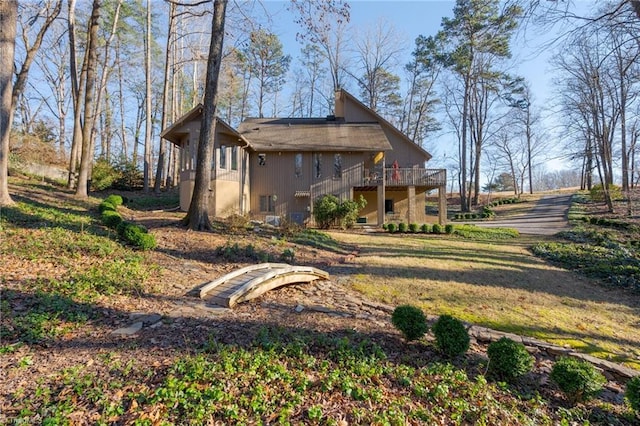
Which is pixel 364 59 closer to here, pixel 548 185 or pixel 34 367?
pixel 34 367

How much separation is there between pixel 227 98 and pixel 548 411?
32691mm

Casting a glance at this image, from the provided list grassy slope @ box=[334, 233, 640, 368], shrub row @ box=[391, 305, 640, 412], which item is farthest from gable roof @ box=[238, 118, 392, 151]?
shrub row @ box=[391, 305, 640, 412]

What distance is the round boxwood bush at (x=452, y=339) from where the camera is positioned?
3.97m

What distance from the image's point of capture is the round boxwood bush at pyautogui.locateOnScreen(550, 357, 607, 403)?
348 centimetres

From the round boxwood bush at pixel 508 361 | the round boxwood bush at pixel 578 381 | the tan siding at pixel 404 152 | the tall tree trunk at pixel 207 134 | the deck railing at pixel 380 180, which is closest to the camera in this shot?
the round boxwood bush at pixel 578 381

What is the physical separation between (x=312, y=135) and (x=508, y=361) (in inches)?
678

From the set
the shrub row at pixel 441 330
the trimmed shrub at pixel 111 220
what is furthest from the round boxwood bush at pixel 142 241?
the shrub row at pixel 441 330

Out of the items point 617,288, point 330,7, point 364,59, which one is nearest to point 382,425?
point 617,288

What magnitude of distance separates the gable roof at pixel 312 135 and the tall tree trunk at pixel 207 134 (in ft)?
25.0

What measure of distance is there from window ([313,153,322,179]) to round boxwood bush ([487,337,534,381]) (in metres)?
15.3

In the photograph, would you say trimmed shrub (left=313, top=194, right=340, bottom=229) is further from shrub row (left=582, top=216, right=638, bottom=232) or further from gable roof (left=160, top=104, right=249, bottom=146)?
shrub row (left=582, top=216, right=638, bottom=232)

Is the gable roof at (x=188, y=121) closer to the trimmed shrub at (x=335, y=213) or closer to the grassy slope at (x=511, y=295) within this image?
the trimmed shrub at (x=335, y=213)

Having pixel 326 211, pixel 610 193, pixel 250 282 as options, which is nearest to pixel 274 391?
pixel 250 282

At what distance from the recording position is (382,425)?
8.61 feet
